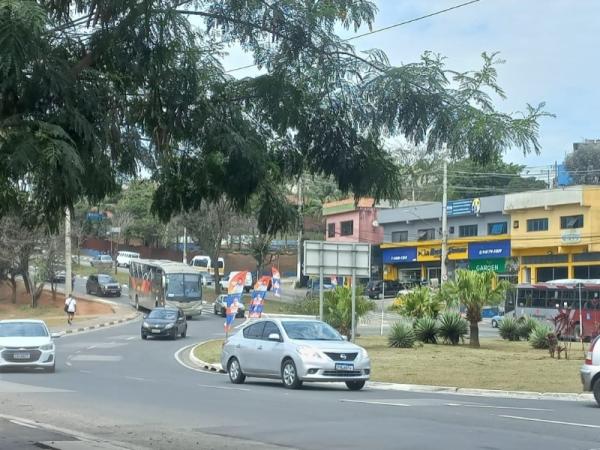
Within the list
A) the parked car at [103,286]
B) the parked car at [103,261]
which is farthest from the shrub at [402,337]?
the parked car at [103,261]

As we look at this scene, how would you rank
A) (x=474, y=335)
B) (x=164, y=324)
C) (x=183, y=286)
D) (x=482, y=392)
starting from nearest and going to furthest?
(x=482, y=392), (x=474, y=335), (x=164, y=324), (x=183, y=286)

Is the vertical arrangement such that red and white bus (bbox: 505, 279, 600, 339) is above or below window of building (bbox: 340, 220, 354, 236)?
below

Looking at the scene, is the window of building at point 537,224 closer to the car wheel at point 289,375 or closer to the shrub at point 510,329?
the shrub at point 510,329

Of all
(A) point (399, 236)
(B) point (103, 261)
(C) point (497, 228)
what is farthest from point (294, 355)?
(B) point (103, 261)

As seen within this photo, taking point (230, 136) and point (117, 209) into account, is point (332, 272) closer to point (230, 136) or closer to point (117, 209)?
point (230, 136)

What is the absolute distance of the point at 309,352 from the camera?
21.8 m

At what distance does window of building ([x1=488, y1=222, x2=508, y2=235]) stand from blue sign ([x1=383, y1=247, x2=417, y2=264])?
316 inches

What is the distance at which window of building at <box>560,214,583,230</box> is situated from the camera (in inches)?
2530

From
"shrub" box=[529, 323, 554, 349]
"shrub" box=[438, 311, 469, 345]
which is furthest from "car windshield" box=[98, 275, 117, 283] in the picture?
"shrub" box=[529, 323, 554, 349]

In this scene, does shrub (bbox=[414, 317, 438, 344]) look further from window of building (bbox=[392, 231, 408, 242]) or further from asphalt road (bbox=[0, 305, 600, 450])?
window of building (bbox=[392, 231, 408, 242])

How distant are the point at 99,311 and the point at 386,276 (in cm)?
2839

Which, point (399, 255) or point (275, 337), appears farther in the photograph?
point (399, 255)

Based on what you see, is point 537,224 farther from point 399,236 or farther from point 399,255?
point 399,255

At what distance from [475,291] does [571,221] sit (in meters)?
30.5
